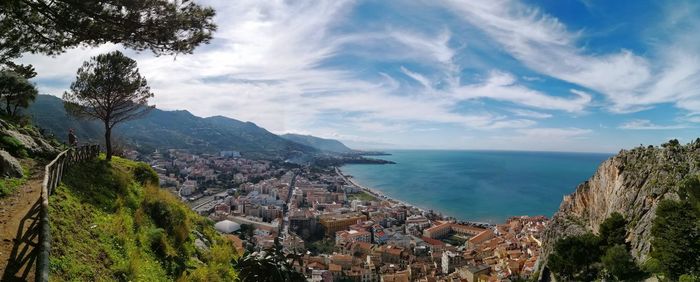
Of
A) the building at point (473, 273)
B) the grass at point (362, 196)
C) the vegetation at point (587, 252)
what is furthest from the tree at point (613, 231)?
the grass at point (362, 196)

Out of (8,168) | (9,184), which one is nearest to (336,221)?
Answer: (8,168)

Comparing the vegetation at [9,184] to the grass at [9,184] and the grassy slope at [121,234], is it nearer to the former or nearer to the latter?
the grass at [9,184]

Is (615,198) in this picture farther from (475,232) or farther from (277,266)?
(475,232)

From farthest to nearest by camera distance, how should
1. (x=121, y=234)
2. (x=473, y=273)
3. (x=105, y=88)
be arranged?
(x=473, y=273)
(x=105, y=88)
(x=121, y=234)

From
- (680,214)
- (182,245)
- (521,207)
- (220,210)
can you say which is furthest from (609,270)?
(521,207)

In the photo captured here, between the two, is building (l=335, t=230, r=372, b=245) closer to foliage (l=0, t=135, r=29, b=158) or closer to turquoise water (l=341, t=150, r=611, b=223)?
turquoise water (l=341, t=150, r=611, b=223)

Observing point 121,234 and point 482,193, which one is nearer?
point 121,234

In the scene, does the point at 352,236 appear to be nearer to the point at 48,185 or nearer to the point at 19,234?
the point at 48,185
